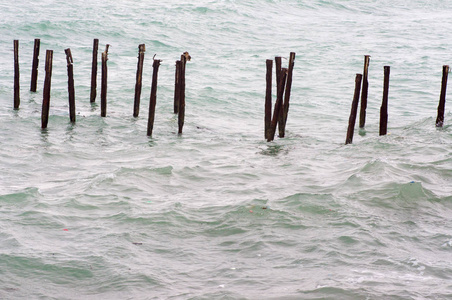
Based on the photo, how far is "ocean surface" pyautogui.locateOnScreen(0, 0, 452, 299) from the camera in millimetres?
6629

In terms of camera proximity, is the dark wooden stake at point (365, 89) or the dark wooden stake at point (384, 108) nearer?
the dark wooden stake at point (365, 89)

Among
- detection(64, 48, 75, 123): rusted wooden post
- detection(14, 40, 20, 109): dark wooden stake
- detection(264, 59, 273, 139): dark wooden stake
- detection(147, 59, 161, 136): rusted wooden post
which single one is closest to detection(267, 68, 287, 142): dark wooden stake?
detection(264, 59, 273, 139): dark wooden stake

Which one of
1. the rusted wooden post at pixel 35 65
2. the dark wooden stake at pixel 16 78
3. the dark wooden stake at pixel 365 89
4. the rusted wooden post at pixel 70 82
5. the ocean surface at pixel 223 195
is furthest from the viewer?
the rusted wooden post at pixel 35 65

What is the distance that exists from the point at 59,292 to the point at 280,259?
275cm

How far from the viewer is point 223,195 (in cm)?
959

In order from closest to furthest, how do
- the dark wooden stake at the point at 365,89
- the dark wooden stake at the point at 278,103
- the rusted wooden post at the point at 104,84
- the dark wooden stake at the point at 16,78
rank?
the dark wooden stake at the point at 278,103, the dark wooden stake at the point at 365,89, the rusted wooden post at the point at 104,84, the dark wooden stake at the point at 16,78

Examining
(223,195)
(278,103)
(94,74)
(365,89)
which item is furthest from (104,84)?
(365,89)

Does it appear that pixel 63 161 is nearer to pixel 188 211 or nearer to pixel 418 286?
pixel 188 211

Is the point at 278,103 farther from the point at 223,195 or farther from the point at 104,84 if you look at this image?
the point at 104,84

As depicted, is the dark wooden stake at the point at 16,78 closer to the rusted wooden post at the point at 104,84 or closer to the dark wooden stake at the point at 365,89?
the rusted wooden post at the point at 104,84

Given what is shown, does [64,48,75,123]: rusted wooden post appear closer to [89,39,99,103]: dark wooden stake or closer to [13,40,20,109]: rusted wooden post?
[89,39,99,103]: dark wooden stake

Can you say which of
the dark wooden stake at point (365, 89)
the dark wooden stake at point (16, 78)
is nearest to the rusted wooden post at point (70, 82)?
the dark wooden stake at point (16, 78)

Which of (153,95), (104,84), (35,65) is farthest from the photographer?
(35,65)

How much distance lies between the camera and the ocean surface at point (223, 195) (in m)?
6.63
